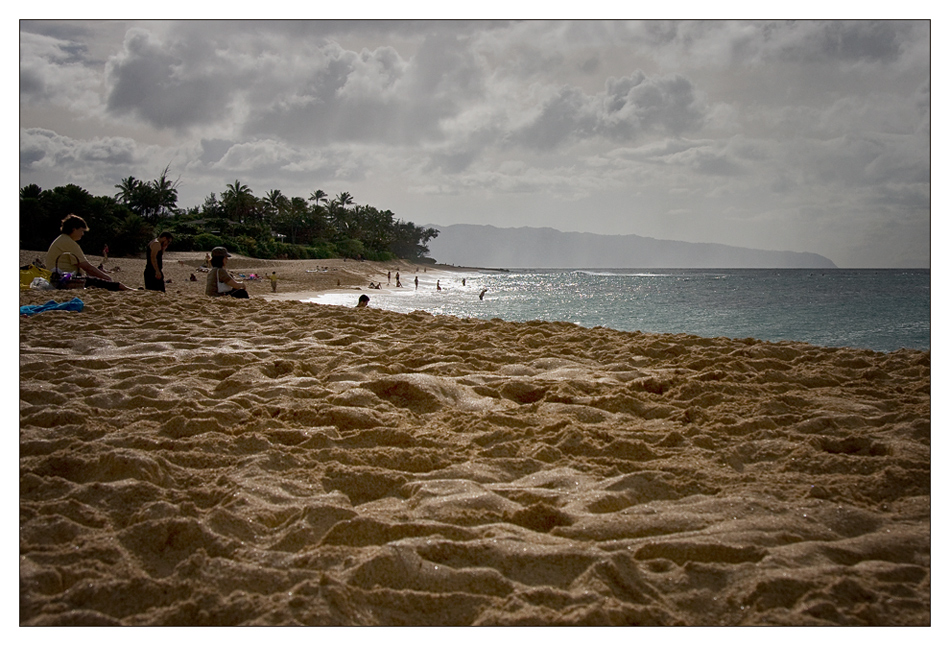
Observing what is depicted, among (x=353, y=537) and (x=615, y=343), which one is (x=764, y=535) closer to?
(x=353, y=537)

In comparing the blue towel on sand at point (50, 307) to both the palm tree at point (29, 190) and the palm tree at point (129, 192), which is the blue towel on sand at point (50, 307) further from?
the palm tree at point (129, 192)

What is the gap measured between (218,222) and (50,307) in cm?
3878

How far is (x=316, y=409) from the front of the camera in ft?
9.54

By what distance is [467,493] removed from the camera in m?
2.02

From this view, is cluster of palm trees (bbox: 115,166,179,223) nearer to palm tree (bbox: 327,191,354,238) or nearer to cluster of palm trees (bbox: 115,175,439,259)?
cluster of palm trees (bbox: 115,175,439,259)

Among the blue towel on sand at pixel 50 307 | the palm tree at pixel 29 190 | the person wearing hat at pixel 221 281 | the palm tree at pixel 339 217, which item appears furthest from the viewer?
the palm tree at pixel 339 217

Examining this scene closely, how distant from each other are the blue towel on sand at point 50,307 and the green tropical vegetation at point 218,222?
898cm

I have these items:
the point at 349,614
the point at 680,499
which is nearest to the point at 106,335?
the point at 349,614

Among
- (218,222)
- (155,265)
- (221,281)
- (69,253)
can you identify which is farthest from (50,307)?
(218,222)

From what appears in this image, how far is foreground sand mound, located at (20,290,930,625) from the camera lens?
1451 mm

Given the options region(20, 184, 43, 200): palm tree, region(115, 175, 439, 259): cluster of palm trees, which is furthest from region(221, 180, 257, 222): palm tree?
region(20, 184, 43, 200): palm tree

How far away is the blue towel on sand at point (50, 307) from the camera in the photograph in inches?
208

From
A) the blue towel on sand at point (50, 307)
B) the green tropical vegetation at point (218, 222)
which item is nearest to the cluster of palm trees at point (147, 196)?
the green tropical vegetation at point (218, 222)
